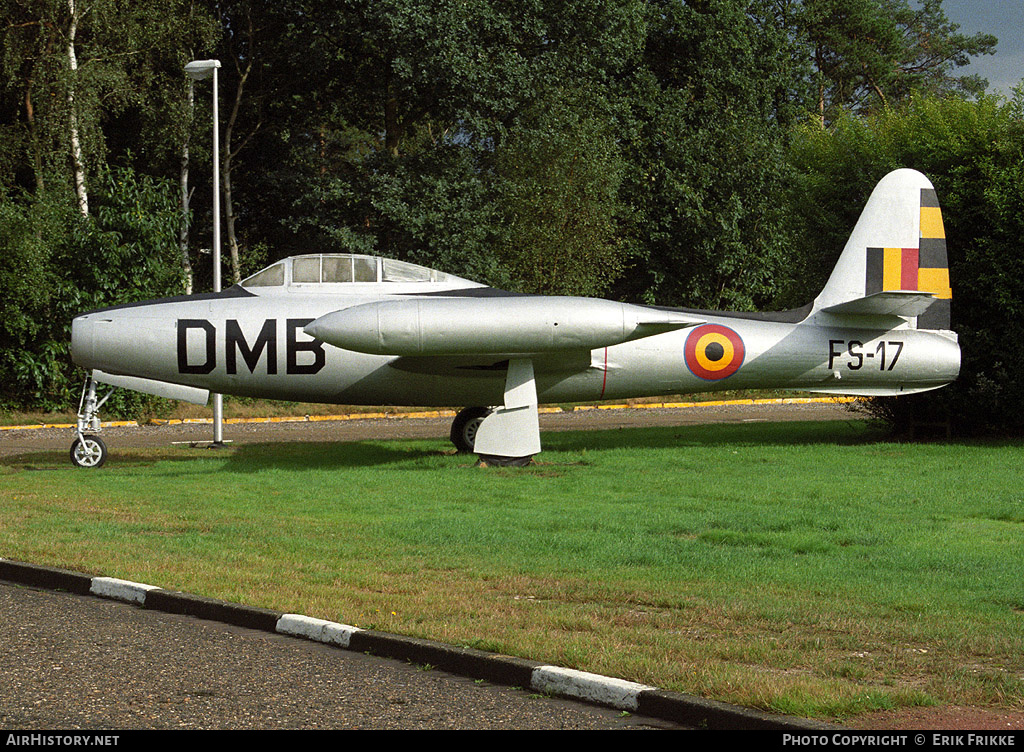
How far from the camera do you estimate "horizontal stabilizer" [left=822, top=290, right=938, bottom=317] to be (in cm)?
1823

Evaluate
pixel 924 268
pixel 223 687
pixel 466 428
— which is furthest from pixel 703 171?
pixel 223 687

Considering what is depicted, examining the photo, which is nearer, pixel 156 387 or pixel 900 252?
pixel 156 387

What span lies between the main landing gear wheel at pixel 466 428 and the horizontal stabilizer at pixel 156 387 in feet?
13.7

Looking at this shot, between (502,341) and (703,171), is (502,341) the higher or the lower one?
the lower one

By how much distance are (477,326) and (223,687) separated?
1099cm

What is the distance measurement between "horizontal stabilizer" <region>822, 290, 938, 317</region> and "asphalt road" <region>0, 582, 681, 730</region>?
521 inches

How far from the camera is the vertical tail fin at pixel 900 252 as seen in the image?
19703 millimetres

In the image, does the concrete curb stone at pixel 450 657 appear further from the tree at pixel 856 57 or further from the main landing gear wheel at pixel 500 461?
the tree at pixel 856 57

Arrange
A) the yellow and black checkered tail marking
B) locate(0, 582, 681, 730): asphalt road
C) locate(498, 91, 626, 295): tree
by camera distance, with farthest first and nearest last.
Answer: locate(498, 91, 626, 295): tree
the yellow and black checkered tail marking
locate(0, 582, 681, 730): asphalt road

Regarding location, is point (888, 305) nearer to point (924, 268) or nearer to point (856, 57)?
point (924, 268)

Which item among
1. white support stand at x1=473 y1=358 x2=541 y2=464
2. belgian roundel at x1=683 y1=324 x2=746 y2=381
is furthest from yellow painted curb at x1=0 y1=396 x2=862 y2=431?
white support stand at x1=473 y1=358 x2=541 y2=464

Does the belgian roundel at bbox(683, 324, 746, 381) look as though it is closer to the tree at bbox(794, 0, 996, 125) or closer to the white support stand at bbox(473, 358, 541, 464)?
the white support stand at bbox(473, 358, 541, 464)

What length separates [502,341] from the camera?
17.2 m

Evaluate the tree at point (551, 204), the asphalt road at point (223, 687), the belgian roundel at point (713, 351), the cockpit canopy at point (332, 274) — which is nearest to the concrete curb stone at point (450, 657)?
the asphalt road at point (223, 687)
